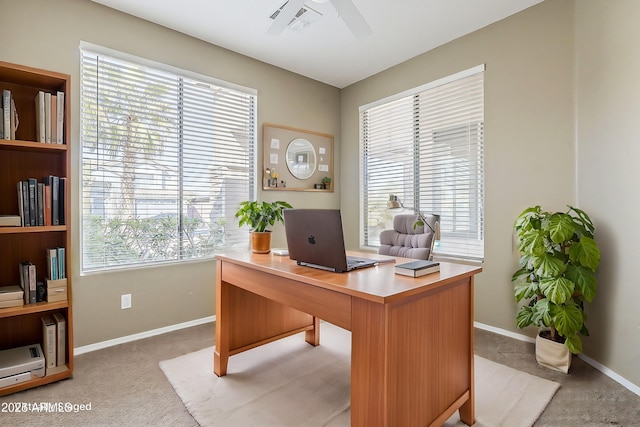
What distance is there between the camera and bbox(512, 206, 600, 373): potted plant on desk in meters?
2.03

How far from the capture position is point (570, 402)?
1.82 meters

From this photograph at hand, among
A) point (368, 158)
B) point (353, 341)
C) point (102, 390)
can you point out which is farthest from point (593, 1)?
point (102, 390)

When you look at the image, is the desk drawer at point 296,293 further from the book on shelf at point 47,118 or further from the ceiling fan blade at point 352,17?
the ceiling fan blade at point 352,17

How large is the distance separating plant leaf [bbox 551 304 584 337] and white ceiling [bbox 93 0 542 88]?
7.48 ft

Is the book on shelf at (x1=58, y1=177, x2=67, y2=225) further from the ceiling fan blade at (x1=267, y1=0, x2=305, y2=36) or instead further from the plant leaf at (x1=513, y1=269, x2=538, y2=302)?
the plant leaf at (x1=513, y1=269, x2=538, y2=302)

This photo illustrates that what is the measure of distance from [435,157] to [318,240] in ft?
7.18

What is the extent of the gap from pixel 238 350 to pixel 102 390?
80 cm

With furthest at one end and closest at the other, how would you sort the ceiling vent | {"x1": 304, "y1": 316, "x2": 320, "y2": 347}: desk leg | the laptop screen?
1. {"x1": 304, "y1": 316, "x2": 320, "y2": 347}: desk leg
2. the ceiling vent
3. the laptop screen

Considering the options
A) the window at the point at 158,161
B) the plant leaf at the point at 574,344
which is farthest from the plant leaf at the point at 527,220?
the window at the point at 158,161

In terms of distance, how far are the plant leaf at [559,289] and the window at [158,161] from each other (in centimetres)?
264

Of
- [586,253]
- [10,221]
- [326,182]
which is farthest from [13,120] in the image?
[586,253]

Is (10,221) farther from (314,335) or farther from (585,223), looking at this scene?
(585,223)

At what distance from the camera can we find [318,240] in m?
1.59

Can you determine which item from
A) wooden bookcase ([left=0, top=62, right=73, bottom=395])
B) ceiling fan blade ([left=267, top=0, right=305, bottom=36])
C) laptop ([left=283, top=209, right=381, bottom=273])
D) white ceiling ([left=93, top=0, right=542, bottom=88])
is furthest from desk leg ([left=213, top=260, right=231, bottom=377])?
white ceiling ([left=93, top=0, right=542, bottom=88])
